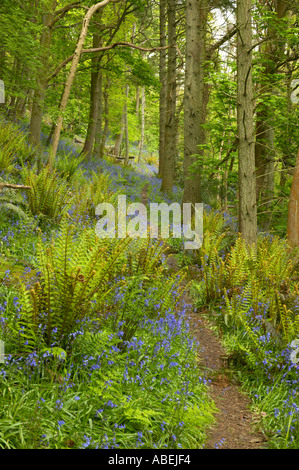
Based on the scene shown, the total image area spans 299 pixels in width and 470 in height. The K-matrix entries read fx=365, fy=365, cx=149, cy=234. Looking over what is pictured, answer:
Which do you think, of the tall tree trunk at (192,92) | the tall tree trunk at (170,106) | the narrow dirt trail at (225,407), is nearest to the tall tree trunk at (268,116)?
the tall tree trunk at (192,92)

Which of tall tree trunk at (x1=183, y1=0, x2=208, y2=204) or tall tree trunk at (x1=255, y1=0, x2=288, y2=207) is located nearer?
tall tree trunk at (x1=183, y1=0, x2=208, y2=204)

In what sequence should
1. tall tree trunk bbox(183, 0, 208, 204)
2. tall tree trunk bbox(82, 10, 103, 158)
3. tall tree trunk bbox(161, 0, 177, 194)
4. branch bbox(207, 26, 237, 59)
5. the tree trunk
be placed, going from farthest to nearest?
1. tall tree trunk bbox(161, 0, 177, 194)
2. tall tree trunk bbox(82, 10, 103, 158)
3. branch bbox(207, 26, 237, 59)
4. tall tree trunk bbox(183, 0, 208, 204)
5. the tree trunk

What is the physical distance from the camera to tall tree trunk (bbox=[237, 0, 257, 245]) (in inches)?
221

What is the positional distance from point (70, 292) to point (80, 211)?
3468 millimetres

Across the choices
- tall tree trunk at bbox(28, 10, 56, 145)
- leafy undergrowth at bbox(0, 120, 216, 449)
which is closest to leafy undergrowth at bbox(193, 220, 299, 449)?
leafy undergrowth at bbox(0, 120, 216, 449)

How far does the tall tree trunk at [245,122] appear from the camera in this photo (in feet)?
18.4

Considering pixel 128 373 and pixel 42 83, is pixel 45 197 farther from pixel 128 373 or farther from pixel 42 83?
pixel 42 83

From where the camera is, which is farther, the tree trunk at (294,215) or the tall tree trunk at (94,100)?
the tall tree trunk at (94,100)

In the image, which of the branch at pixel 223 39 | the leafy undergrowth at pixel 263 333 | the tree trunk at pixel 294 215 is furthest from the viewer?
the branch at pixel 223 39

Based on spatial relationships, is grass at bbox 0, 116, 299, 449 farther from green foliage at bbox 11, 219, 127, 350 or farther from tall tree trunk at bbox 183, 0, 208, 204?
tall tree trunk at bbox 183, 0, 208, 204

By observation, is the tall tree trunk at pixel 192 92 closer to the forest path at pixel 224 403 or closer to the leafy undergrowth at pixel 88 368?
the forest path at pixel 224 403

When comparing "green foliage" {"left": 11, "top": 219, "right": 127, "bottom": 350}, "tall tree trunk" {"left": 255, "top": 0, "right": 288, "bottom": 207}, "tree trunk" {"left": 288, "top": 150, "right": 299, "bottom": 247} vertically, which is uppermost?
"tall tree trunk" {"left": 255, "top": 0, "right": 288, "bottom": 207}

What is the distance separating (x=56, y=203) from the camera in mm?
5688

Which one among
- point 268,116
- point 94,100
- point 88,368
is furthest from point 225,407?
point 94,100
